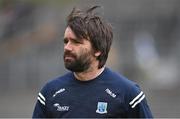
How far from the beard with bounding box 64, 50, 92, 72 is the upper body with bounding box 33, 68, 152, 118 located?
5.0 inches

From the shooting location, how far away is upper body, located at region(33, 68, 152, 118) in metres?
6.96

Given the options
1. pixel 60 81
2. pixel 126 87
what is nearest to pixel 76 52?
pixel 60 81

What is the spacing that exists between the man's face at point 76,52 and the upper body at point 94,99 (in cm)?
14

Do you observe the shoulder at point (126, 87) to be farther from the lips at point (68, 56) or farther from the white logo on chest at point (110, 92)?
the lips at point (68, 56)

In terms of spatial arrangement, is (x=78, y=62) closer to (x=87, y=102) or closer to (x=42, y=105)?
(x=87, y=102)

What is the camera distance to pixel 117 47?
2370 centimetres

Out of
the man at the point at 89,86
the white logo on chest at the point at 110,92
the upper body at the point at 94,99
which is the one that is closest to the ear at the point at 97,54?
the man at the point at 89,86

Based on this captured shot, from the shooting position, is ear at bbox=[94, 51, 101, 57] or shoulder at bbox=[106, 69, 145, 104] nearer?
shoulder at bbox=[106, 69, 145, 104]

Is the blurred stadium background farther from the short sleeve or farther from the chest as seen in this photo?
the chest

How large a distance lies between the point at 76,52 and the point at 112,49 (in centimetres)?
1641

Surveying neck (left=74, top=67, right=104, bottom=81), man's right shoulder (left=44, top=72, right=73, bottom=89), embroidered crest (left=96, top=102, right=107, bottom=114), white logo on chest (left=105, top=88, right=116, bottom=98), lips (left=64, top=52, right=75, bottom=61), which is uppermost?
lips (left=64, top=52, right=75, bottom=61)

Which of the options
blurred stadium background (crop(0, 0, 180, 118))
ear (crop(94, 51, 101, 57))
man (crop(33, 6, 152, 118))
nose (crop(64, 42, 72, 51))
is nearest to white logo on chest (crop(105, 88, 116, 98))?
man (crop(33, 6, 152, 118))

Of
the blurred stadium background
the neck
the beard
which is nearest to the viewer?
the beard

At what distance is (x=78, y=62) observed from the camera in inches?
274
